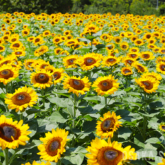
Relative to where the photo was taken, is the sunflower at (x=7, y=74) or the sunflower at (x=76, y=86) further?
the sunflower at (x=7, y=74)

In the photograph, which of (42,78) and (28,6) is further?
(28,6)

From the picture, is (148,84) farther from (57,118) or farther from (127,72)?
(57,118)

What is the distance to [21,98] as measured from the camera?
1.77 meters

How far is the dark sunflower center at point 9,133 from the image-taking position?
1.34 m

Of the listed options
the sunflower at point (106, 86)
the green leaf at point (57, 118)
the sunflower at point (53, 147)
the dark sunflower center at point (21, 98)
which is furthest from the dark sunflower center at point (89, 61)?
the sunflower at point (53, 147)

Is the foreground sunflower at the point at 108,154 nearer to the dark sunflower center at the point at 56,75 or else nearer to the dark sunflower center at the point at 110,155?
the dark sunflower center at the point at 110,155

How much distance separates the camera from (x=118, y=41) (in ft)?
17.6

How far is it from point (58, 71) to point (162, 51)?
2.93 meters

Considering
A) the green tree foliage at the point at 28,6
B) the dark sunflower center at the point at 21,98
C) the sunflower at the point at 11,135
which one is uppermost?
the green tree foliage at the point at 28,6

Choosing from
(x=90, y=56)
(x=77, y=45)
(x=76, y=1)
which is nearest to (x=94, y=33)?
(x=77, y=45)

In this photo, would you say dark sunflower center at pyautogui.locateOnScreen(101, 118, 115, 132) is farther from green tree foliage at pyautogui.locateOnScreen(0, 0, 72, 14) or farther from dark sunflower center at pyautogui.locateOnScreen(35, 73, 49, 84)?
green tree foliage at pyautogui.locateOnScreen(0, 0, 72, 14)

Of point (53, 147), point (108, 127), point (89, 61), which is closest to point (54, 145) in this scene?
point (53, 147)

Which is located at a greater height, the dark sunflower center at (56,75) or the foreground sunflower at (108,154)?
the dark sunflower center at (56,75)

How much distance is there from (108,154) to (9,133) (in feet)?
2.17
